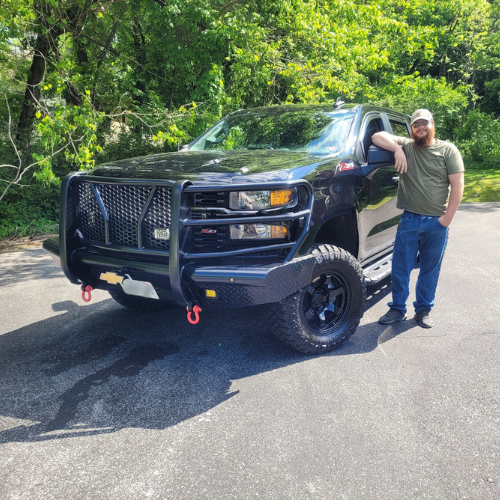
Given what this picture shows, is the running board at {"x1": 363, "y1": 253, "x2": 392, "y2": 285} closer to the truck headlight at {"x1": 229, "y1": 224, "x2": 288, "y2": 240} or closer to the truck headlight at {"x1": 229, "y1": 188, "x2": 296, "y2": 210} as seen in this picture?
the truck headlight at {"x1": 229, "y1": 224, "x2": 288, "y2": 240}

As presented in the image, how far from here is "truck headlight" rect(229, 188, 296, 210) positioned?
126 inches

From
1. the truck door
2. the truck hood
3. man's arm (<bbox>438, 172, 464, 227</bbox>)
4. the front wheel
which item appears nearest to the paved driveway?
the front wheel

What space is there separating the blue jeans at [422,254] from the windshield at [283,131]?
96cm

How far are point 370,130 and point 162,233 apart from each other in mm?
2518

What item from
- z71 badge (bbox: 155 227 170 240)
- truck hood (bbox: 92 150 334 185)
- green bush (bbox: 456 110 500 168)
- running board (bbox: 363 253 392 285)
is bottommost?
green bush (bbox: 456 110 500 168)

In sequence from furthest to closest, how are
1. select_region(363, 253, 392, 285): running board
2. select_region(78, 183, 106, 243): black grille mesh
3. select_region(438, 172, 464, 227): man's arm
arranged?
select_region(363, 253, 392, 285): running board
select_region(438, 172, 464, 227): man's arm
select_region(78, 183, 106, 243): black grille mesh

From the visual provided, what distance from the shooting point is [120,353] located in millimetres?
3910

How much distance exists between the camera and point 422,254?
436 cm

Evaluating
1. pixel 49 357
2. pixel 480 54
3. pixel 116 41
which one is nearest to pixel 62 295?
pixel 49 357

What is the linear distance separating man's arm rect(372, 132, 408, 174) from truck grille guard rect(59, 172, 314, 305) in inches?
47.9

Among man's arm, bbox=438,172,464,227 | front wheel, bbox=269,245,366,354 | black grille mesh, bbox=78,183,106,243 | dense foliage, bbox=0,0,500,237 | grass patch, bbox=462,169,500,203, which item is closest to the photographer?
front wheel, bbox=269,245,366,354

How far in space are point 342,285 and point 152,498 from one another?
2252mm

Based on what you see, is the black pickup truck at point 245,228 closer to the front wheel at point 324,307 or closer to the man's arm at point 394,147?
the front wheel at point 324,307

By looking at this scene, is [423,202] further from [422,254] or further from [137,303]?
[137,303]
